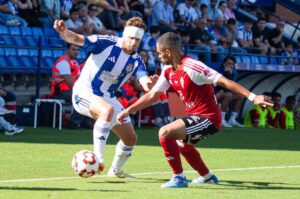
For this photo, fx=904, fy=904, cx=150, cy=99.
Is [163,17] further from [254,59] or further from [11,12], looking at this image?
[11,12]

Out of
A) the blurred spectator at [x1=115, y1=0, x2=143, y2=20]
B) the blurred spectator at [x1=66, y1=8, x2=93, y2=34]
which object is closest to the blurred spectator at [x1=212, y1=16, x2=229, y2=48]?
the blurred spectator at [x1=115, y1=0, x2=143, y2=20]

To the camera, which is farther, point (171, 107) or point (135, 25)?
point (171, 107)

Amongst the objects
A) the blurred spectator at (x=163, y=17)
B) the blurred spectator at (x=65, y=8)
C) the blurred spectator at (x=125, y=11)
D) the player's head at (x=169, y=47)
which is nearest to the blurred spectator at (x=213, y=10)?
the blurred spectator at (x=163, y=17)

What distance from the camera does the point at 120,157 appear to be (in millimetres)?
11875

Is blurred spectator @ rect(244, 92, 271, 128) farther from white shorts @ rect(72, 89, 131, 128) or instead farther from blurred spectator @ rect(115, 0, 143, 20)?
white shorts @ rect(72, 89, 131, 128)

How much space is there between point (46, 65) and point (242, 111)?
6959 millimetres

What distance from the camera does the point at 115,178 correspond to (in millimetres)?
11648

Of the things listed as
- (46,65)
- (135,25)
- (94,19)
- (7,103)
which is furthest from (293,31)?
(135,25)

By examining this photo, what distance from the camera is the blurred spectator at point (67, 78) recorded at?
1980 cm

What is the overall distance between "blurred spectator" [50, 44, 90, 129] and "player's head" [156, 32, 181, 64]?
9335 millimetres

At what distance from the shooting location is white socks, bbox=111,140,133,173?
466 inches

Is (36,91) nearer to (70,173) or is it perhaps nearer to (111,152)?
(111,152)

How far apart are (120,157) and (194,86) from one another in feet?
5.85

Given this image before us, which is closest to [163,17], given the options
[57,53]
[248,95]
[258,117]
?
[258,117]
